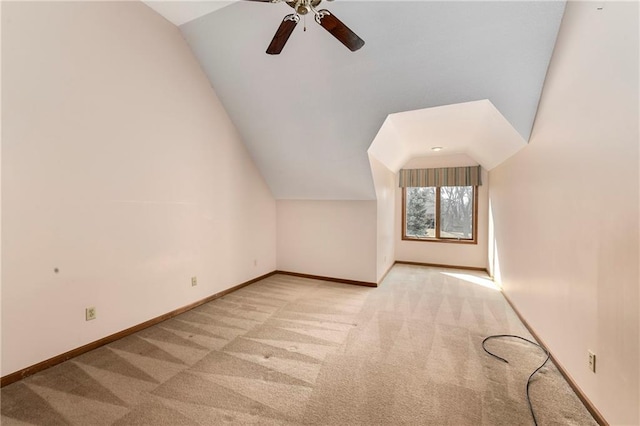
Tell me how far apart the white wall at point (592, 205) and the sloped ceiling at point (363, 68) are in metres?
0.26

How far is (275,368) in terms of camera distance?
2.01 m

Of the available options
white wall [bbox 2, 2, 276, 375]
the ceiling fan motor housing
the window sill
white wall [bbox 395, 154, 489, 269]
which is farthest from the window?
the ceiling fan motor housing

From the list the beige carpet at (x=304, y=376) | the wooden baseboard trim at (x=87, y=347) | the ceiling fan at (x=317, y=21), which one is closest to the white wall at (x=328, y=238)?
the beige carpet at (x=304, y=376)

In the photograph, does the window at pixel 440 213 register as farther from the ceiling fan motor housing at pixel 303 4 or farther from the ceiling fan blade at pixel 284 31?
the ceiling fan motor housing at pixel 303 4

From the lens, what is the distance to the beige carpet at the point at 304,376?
1558 mm

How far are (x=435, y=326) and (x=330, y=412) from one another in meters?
1.65

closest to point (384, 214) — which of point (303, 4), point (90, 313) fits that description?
point (303, 4)

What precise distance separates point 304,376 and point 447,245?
450cm

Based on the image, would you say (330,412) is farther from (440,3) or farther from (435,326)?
(440,3)

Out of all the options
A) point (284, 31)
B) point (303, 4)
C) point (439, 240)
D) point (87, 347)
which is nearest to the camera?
point (303, 4)

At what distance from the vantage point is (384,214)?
4645mm

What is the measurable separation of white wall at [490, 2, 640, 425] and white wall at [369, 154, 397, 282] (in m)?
1.99

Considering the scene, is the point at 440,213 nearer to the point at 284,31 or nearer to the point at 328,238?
the point at 328,238

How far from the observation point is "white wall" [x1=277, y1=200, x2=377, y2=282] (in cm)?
418
